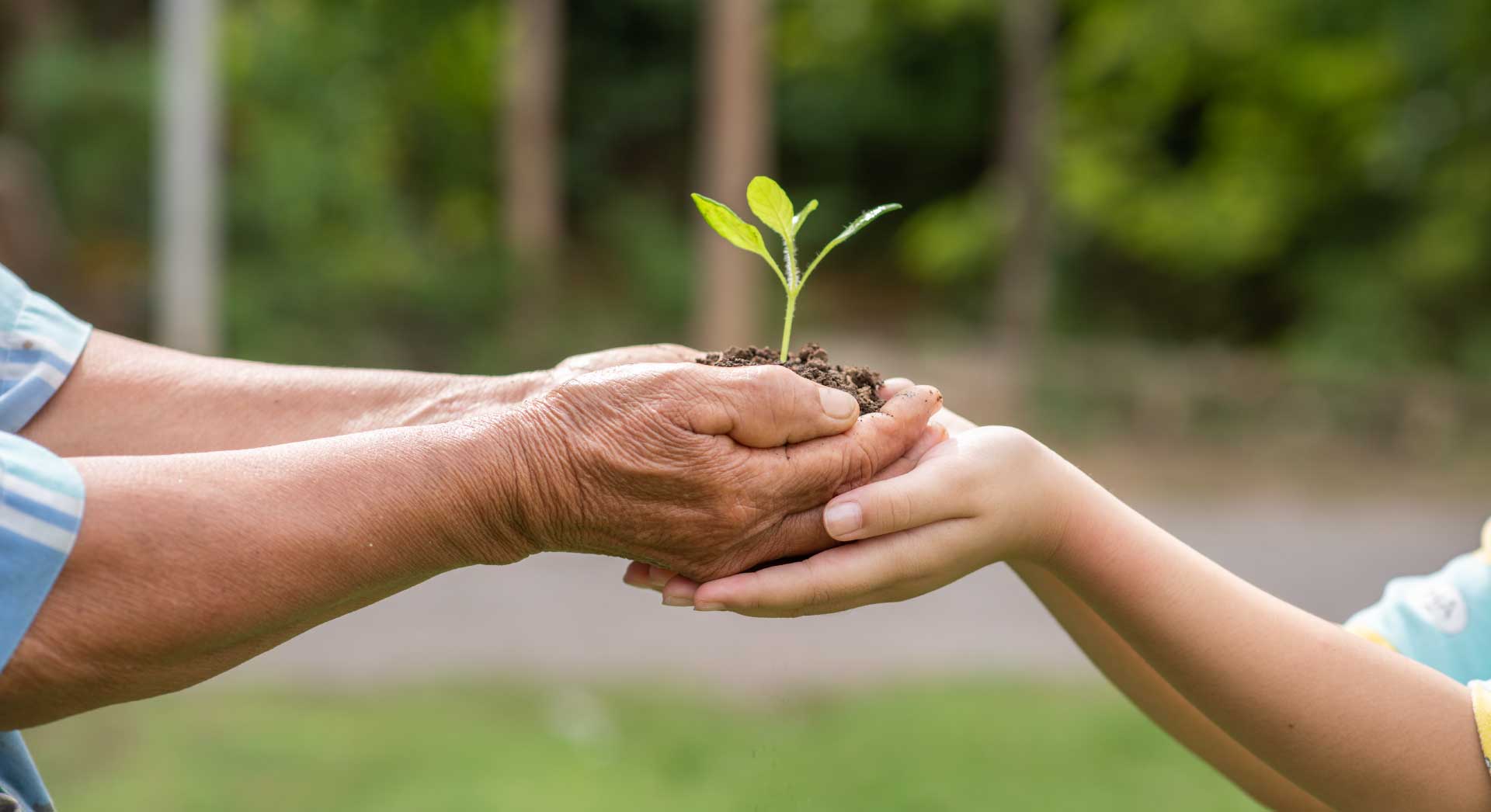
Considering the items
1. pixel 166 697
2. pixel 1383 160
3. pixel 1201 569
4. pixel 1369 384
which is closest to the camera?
pixel 1201 569

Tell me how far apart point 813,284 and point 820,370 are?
1673 centimetres

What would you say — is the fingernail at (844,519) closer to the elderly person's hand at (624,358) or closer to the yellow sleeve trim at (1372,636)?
the elderly person's hand at (624,358)

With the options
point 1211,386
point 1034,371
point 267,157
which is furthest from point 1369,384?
point 267,157

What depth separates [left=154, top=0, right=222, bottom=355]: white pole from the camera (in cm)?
1091

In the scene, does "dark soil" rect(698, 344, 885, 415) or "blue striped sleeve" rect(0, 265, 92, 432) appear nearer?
"blue striped sleeve" rect(0, 265, 92, 432)

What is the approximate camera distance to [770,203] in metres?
2.51

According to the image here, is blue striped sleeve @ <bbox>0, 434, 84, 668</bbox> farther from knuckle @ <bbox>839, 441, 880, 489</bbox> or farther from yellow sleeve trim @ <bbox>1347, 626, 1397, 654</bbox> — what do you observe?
yellow sleeve trim @ <bbox>1347, 626, 1397, 654</bbox>

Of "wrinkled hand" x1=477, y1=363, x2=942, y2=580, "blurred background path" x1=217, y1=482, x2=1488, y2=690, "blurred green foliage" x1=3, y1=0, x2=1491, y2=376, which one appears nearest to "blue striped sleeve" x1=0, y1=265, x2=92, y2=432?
"wrinkled hand" x1=477, y1=363, x2=942, y2=580

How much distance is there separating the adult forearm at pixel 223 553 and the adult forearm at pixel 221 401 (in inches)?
21.2

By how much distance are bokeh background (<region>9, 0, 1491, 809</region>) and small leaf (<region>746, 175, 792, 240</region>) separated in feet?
8.80

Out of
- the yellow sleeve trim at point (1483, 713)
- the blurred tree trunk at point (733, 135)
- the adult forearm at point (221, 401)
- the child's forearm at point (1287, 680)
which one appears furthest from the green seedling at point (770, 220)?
the blurred tree trunk at point (733, 135)

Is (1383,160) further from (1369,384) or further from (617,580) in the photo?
(617,580)

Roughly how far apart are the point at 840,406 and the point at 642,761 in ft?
11.6

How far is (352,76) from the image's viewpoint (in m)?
14.8
